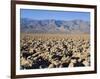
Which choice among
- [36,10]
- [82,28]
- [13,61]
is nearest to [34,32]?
[36,10]

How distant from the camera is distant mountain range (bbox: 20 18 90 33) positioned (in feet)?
7.09

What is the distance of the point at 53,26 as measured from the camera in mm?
2246

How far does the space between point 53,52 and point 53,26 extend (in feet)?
0.87

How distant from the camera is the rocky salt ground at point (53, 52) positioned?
7.07 ft

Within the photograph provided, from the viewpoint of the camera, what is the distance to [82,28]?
234 cm

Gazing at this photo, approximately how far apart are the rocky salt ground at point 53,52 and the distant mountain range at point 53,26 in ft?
0.23

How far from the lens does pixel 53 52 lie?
Answer: 2.24 m

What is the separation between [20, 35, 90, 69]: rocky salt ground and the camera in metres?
2.15

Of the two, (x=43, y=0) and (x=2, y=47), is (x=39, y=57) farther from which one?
(x=43, y=0)

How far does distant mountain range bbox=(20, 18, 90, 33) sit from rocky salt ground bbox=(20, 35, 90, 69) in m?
0.07

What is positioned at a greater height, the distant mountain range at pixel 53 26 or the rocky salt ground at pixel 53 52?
the distant mountain range at pixel 53 26

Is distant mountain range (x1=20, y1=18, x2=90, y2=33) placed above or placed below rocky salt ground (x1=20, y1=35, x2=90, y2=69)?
above

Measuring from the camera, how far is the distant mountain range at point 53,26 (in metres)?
2.16

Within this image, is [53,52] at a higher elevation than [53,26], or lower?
lower
